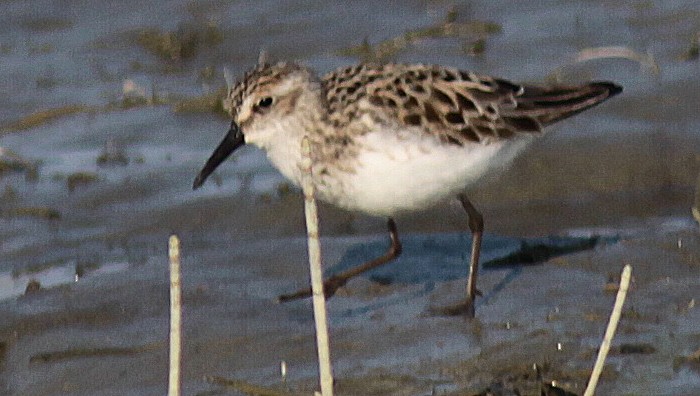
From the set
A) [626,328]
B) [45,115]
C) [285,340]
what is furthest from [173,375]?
[45,115]

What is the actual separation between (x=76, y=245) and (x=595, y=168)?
283cm

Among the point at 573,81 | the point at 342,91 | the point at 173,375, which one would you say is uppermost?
the point at 573,81

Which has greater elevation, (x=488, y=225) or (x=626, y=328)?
(x=488, y=225)

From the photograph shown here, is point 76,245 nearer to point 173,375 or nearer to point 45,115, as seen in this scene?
point 45,115

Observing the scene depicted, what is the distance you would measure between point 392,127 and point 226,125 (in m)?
→ 2.93

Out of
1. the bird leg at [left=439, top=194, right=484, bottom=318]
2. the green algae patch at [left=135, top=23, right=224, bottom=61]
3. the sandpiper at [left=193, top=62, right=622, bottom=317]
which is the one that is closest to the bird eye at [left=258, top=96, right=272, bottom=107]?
the sandpiper at [left=193, top=62, right=622, bottom=317]

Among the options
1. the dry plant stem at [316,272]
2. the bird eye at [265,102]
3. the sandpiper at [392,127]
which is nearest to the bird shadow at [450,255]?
the sandpiper at [392,127]

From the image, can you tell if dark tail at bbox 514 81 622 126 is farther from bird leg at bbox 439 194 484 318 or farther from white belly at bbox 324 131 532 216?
bird leg at bbox 439 194 484 318

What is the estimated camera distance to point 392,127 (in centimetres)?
711

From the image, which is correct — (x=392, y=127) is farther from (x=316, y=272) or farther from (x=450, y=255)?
(x=316, y=272)

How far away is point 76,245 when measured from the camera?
8609mm

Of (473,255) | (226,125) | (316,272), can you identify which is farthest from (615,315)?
(226,125)

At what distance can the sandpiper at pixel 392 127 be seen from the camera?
23.3 feet

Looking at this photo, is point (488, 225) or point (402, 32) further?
point (402, 32)
